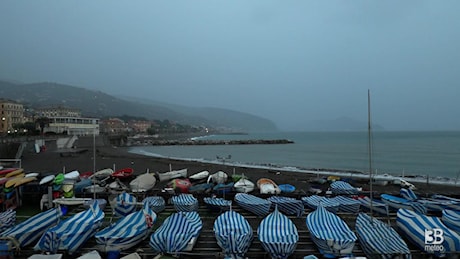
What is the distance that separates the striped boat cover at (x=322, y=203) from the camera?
9.73 meters

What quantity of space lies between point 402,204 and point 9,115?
75371 millimetres

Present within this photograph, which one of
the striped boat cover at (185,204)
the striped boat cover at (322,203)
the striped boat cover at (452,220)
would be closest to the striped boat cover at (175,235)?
the striped boat cover at (185,204)

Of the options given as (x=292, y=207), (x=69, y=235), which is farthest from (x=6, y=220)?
(x=292, y=207)

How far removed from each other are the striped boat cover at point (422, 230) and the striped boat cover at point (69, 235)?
8348mm

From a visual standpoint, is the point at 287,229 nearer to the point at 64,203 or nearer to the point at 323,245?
the point at 323,245

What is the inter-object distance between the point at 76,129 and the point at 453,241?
70.3 m

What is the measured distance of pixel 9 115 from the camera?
61812mm

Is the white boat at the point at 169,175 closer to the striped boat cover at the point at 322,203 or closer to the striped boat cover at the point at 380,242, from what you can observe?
the striped boat cover at the point at 322,203

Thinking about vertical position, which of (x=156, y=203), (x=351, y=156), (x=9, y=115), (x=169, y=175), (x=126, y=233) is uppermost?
(x=9, y=115)

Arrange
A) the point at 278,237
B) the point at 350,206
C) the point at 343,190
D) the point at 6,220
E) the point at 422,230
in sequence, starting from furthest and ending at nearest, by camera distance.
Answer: the point at 343,190, the point at 350,206, the point at 6,220, the point at 422,230, the point at 278,237

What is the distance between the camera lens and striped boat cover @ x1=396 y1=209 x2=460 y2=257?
647 centimetres

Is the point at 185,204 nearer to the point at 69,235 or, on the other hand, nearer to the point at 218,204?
the point at 218,204

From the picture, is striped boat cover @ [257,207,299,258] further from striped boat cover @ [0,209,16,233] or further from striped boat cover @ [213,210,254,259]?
striped boat cover @ [0,209,16,233]

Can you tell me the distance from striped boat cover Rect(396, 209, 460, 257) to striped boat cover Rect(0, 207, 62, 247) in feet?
32.0
